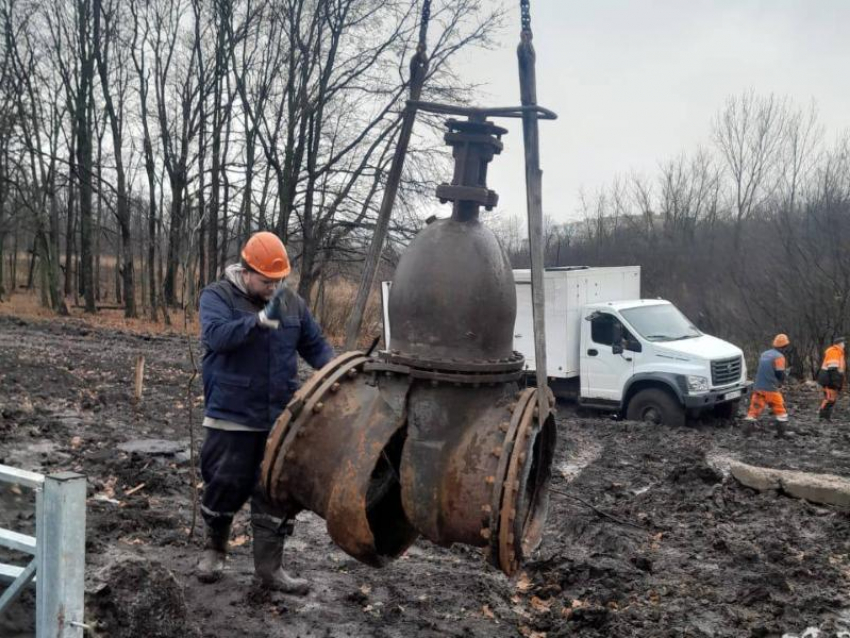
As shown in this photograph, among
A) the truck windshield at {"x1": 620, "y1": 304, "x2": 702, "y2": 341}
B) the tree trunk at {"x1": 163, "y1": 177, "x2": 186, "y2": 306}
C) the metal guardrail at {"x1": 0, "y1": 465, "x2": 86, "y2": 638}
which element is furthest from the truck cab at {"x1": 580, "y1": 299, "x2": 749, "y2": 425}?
the tree trunk at {"x1": 163, "y1": 177, "x2": 186, "y2": 306}

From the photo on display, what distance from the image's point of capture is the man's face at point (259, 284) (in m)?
3.98

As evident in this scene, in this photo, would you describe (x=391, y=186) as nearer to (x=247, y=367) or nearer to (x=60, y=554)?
(x=247, y=367)

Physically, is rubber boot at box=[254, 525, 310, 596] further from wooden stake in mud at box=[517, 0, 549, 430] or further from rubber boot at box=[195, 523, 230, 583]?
wooden stake in mud at box=[517, 0, 549, 430]

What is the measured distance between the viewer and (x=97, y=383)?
39.1 feet

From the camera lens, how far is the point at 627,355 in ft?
40.8

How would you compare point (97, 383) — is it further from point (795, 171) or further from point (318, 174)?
point (795, 171)

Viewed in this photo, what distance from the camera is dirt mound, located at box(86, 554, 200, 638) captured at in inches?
140

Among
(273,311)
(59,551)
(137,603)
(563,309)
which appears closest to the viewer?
(59,551)

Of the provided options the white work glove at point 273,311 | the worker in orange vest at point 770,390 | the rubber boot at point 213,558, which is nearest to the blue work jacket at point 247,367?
the white work glove at point 273,311

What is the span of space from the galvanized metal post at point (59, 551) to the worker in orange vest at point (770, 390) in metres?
11.4

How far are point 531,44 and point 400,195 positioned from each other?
1822 centimetres

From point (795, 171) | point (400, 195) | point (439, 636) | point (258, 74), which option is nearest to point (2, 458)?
point (439, 636)

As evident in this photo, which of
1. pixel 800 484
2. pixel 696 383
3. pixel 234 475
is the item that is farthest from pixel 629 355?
pixel 234 475

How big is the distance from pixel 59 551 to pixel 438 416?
1.28m
